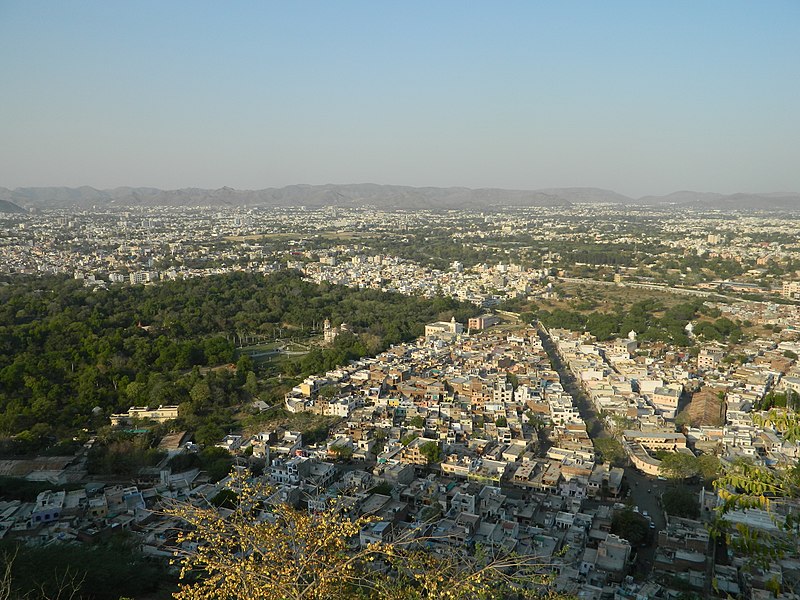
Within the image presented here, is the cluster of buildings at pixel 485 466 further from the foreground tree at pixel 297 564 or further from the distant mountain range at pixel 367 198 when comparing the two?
the distant mountain range at pixel 367 198

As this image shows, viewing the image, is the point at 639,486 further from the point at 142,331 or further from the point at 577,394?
the point at 142,331

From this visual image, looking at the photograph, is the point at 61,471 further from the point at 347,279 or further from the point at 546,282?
the point at 546,282

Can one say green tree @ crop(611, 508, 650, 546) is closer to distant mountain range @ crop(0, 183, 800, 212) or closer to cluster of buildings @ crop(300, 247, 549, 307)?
cluster of buildings @ crop(300, 247, 549, 307)

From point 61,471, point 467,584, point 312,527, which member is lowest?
point 61,471

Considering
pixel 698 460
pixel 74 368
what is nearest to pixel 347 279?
pixel 74 368

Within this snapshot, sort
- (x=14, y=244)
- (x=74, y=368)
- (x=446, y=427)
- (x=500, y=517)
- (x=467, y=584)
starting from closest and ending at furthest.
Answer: (x=467, y=584) < (x=500, y=517) < (x=446, y=427) < (x=74, y=368) < (x=14, y=244)

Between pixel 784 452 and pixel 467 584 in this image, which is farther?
pixel 784 452

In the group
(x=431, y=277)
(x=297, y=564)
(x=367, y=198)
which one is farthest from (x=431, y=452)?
(x=367, y=198)

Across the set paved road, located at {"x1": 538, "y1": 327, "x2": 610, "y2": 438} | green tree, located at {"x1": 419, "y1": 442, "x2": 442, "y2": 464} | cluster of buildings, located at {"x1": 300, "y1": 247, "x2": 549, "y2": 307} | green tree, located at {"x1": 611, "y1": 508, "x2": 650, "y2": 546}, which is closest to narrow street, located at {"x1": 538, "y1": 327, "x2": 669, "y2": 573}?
paved road, located at {"x1": 538, "y1": 327, "x2": 610, "y2": 438}
